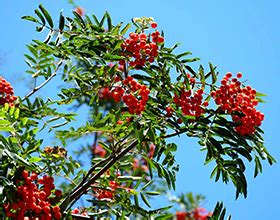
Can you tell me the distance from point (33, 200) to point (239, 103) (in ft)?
3.59

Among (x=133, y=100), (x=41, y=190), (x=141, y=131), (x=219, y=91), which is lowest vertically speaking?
(x=41, y=190)

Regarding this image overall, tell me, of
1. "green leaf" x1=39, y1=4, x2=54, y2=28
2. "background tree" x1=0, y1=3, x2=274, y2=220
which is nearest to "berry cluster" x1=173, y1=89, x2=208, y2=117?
"background tree" x1=0, y1=3, x2=274, y2=220

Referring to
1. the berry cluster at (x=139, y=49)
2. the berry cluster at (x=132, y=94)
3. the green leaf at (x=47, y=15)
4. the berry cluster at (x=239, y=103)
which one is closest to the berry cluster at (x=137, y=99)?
the berry cluster at (x=132, y=94)

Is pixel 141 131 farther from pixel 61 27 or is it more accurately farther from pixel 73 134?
pixel 61 27

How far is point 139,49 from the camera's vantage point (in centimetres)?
290

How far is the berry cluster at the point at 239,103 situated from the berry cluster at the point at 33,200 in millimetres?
901

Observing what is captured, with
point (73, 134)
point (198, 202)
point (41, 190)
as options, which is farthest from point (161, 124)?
point (198, 202)

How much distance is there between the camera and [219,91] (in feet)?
9.69

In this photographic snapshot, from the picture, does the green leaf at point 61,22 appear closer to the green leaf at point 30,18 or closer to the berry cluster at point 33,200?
the green leaf at point 30,18

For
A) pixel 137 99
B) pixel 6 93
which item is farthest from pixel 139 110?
pixel 6 93

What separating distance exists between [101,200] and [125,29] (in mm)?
876

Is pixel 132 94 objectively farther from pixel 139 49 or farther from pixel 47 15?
pixel 47 15

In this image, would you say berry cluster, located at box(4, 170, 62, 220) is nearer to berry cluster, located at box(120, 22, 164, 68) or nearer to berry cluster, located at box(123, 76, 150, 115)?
berry cluster, located at box(123, 76, 150, 115)

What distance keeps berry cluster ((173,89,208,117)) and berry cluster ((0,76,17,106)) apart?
34.2 inches
